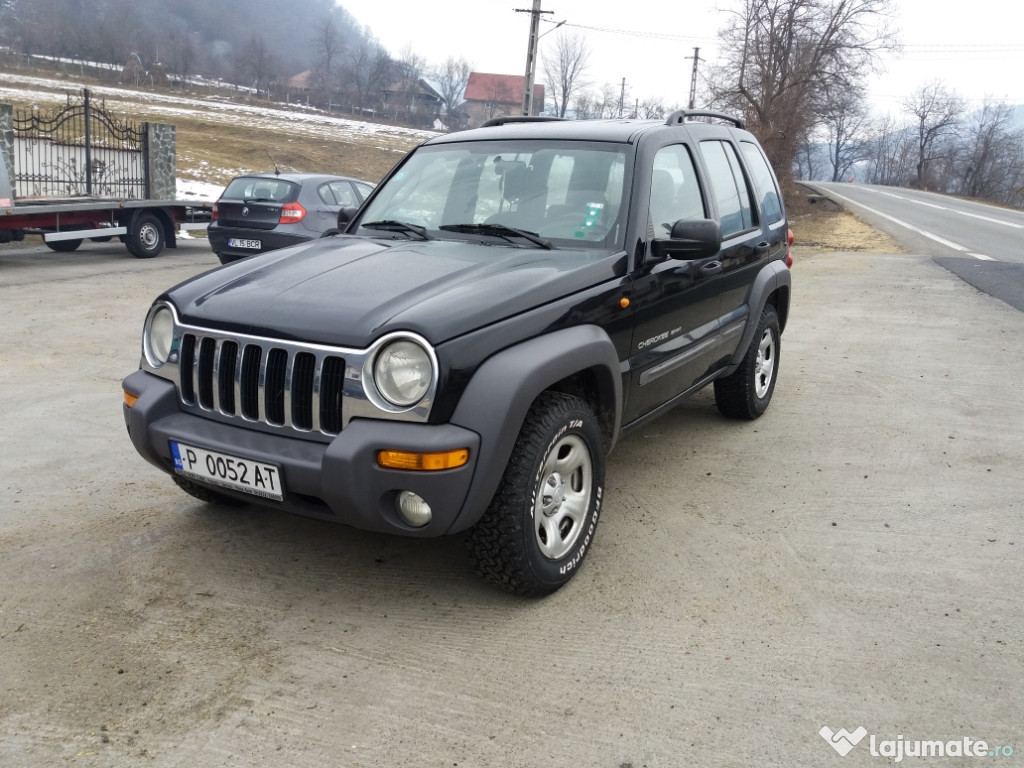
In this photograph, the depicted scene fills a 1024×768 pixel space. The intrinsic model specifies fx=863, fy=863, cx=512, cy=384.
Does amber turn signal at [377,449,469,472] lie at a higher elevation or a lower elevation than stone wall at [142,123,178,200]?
lower

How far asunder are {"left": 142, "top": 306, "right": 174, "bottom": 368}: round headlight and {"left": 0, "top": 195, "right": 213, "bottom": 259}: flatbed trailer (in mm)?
9868

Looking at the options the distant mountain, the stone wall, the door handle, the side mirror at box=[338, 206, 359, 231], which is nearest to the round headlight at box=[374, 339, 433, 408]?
the side mirror at box=[338, 206, 359, 231]

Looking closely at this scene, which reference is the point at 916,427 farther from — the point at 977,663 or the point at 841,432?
the point at 977,663

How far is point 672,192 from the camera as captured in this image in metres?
4.38

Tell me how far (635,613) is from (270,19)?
174m

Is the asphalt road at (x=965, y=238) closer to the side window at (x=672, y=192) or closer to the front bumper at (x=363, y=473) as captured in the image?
the side window at (x=672, y=192)

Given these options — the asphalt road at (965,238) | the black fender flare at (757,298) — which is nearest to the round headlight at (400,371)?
the black fender flare at (757,298)

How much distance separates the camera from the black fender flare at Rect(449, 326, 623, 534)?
2941mm

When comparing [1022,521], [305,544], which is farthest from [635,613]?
[1022,521]

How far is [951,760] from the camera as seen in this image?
2.53m

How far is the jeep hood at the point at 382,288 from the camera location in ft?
9.99

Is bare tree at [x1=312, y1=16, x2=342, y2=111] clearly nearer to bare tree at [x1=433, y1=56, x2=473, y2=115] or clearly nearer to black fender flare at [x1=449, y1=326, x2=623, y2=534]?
bare tree at [x1=433, y1=56, x2=473, y2=115]

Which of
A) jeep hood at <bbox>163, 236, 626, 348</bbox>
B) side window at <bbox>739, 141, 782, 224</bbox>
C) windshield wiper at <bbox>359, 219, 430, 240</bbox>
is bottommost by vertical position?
jeep hood at <bbox>163, 236, 626, 348</bbox>

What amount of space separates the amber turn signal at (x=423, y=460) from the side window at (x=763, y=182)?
11.5 feet
